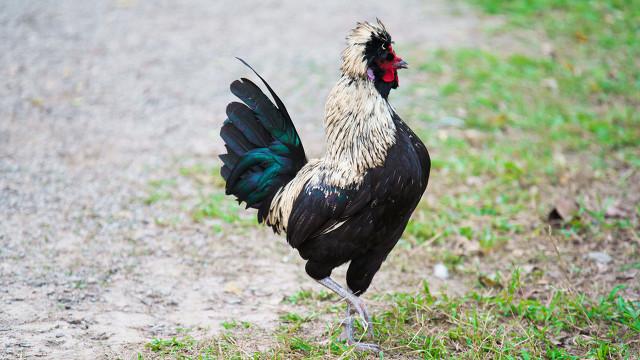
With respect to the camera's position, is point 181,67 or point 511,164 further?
point 181,67

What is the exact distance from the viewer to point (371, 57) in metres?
3.63

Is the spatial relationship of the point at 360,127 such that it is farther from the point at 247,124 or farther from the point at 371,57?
the point at 247,124

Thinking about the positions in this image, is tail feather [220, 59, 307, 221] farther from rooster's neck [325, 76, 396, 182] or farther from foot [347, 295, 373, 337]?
foot [347, 295, 373, 337]

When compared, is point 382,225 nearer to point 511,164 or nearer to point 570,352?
point 570,352

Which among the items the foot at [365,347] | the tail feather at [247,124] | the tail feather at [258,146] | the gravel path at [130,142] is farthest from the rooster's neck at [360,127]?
the gravel path at [130,142]

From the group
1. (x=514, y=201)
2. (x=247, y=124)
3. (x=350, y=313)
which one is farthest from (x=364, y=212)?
(x=514, y=201)

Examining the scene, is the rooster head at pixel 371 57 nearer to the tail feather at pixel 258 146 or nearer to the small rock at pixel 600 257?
the tail feather at pixel 258 146

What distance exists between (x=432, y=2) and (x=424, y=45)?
1952 mm

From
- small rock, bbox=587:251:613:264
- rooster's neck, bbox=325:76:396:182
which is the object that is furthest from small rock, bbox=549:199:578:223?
rooster's neck, bbox=325:76:396:182

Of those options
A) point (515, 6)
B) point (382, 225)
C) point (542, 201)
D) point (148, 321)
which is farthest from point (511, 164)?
point (515, 6)

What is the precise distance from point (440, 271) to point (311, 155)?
1949mm

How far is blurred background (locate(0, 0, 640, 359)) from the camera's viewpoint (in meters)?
4.21

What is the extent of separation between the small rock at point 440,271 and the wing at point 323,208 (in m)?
1.49

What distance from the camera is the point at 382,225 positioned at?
146 inches
